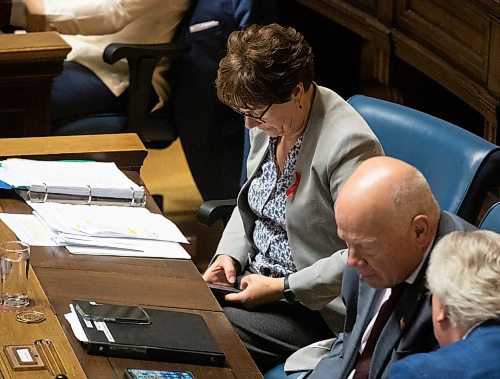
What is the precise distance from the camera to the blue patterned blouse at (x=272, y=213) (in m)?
3.17

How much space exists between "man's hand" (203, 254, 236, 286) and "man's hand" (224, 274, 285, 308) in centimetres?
16

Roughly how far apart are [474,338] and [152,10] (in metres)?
3.06

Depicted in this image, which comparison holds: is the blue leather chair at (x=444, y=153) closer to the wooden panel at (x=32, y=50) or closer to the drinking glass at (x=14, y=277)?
the drinking glass at (x=14, y=277)

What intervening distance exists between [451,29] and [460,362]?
2.42m

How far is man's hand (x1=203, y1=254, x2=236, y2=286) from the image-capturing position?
3.28 metres

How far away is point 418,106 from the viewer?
16.1 feet

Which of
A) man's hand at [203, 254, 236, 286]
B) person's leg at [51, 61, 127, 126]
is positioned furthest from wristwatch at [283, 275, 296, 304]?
person's leg at [51, 61, 127, 126]

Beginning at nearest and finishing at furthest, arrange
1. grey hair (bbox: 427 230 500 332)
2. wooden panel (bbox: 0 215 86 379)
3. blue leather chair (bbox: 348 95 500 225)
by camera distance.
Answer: grey hair (bbox: 427 230 500 332) → wooden panel (bbox: 0 215 86 379) → blue leather chair (bbox: 348 95 500 225)

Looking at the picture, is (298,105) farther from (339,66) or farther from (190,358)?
(339,66)

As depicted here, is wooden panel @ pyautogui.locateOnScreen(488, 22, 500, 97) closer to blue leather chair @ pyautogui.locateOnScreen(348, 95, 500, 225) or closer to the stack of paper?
blue leather chair @ pyautogui.locateOnScreen(348, 95, 500, 225)

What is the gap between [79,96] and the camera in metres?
4.62

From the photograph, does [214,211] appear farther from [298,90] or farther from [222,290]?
[298,90]

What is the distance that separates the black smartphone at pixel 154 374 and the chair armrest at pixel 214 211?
1.13m

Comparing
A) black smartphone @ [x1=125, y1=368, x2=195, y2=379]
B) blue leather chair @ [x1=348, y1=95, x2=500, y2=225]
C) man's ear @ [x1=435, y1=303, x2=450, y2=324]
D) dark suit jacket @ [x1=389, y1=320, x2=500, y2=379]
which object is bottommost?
black smartphone @ [x1=125, y1=368, x2=195, y2=379]
